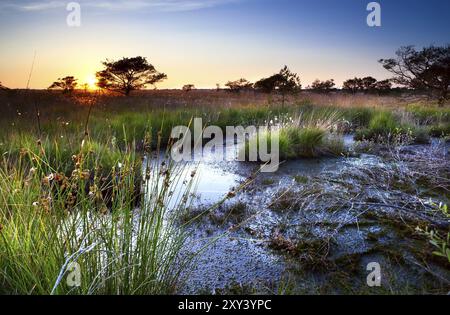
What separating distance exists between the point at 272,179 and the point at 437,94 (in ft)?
55.4

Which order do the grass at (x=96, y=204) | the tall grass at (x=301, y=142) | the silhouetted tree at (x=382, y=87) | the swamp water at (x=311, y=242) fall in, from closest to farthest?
the grass at (x=96, y=204)
the swamp water at (x=311, y=242)
the tall grass at (x=301, y=142)
the silhouetted tree at (x=382, y=87)

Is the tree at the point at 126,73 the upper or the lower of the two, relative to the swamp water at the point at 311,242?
upper

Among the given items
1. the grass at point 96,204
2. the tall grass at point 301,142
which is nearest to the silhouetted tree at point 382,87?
the grass at point 96,204

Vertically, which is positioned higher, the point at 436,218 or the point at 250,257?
the point at 436,218

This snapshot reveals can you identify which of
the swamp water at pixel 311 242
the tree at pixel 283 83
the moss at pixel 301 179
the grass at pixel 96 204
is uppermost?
the tree at pixel 283 83

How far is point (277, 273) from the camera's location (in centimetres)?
267

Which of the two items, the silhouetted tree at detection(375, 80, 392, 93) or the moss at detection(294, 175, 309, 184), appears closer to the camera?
the moss at detection(294, 175, 309, 184)

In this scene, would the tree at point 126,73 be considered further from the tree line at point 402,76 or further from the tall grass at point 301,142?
the tall grass at point 301,142

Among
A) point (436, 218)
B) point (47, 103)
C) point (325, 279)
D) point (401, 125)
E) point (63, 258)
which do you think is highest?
point (47, 103)

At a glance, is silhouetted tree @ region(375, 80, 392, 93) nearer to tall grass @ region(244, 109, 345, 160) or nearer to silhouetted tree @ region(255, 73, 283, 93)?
silhouetted tree @ region(255, 73, 283, 93)

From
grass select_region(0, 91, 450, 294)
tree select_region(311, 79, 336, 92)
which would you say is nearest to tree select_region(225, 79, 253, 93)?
tree select_region(311, 79, 336, 92)

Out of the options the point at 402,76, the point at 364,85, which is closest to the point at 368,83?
the point at 364,85

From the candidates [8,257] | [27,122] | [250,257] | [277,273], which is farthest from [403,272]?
[27,122]
